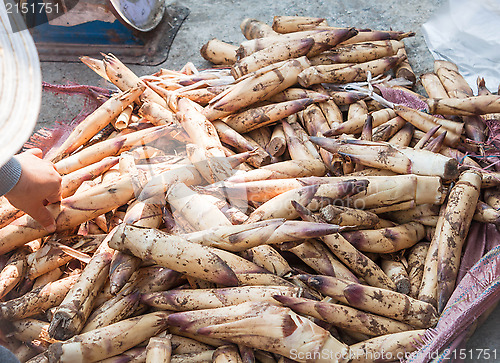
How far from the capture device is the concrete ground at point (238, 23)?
3.08 m

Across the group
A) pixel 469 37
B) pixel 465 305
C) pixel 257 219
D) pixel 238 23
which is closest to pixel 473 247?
pixel 465 305

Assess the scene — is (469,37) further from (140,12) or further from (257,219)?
(140,12)

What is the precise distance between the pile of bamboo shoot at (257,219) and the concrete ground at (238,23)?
73cm

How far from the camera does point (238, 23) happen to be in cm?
357

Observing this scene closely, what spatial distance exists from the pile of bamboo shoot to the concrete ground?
733mm

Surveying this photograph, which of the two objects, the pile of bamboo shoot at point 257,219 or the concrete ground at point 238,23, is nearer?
the pile of bamboo shoot at point 257,219

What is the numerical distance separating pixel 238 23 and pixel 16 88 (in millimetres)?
2860

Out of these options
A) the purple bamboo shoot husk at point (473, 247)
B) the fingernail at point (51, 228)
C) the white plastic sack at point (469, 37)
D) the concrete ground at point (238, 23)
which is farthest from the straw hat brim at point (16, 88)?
the white plastic sack at point (469, 37)

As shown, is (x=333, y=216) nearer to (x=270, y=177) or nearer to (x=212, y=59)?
(x=270, y=177)

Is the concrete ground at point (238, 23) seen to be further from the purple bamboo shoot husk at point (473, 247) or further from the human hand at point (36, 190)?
the purple bamboo shoot husk at point (473, 247)

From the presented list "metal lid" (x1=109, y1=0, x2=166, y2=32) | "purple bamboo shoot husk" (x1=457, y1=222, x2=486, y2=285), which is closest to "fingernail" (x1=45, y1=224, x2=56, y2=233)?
"purple bamboo shoot husk" (x1=457, y1=222, x2=486, y2=285)

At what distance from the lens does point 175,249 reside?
56.9 inches

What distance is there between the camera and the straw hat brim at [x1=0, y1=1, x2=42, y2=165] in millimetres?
934

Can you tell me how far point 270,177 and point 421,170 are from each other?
65 centimetres
